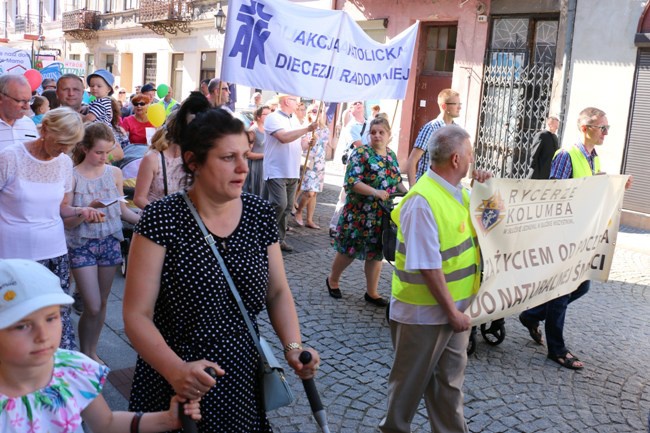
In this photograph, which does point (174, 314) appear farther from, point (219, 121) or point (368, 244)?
point (368, 244)

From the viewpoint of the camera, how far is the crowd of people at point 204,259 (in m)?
2.01

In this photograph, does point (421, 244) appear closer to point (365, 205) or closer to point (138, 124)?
point (365, 205)

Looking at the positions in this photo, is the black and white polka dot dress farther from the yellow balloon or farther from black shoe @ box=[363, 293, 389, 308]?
the yellow balloon

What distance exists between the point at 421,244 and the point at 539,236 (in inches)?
52.4

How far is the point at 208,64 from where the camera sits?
25594 millimetres

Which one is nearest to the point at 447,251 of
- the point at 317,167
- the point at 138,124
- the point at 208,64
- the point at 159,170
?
the point at 159,170

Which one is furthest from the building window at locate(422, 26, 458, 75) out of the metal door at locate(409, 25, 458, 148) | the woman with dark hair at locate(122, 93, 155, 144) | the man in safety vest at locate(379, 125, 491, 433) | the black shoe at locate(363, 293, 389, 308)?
the man in safety vest at locate(379, 125, 491, 433)

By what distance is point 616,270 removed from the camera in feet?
27.6

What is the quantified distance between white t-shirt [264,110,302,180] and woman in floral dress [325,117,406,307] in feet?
6.30

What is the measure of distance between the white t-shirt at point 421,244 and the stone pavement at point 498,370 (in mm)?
933

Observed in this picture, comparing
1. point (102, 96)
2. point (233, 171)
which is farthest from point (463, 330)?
point (102, 96)

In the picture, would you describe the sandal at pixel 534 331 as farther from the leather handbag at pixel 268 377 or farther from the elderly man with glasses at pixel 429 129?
the leather handbag at pixel 268 377

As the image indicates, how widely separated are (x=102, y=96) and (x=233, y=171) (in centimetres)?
→ 566

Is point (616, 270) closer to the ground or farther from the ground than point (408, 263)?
closer to the ground
